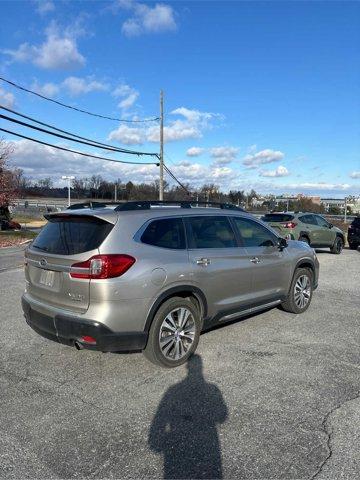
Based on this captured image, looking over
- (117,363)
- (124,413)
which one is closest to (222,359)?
(117,363)

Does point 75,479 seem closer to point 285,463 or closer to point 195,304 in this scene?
point 285,463

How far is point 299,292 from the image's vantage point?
6.91 metres

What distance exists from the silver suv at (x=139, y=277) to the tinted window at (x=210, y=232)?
14mm

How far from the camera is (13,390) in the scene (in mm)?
4066

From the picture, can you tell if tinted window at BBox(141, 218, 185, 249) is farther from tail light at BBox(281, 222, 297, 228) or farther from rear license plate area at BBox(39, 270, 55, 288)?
tail light at BBox(281, 222, 297, 228)

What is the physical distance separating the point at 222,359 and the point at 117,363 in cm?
117

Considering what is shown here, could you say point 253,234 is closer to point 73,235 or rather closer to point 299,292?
point 299,292

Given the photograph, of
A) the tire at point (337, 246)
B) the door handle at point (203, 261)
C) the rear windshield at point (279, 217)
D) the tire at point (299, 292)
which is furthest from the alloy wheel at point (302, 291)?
the tire at point (337, 246)

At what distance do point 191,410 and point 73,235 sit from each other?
209 centimetres

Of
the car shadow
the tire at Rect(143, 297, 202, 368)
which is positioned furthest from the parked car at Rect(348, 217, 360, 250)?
the car shadow

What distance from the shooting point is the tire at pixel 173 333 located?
4473 millimetres

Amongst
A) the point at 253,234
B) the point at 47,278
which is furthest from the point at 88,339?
the point at 253,234

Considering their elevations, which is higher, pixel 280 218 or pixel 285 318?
pixel 280 218

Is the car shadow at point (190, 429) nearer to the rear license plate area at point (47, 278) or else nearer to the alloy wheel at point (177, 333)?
the alloy wheel at point (177, 333)
